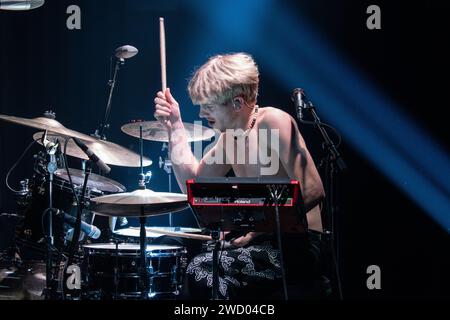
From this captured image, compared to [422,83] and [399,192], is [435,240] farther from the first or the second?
[422,83]

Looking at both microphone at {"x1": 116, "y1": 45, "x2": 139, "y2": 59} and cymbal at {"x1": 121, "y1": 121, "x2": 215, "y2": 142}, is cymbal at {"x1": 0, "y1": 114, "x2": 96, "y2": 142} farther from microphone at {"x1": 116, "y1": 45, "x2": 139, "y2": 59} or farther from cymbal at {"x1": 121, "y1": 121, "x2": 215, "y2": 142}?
microphone at {"x1": 116, "y1": 45, "x2": 139, "y2": 59}

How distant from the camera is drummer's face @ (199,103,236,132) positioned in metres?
2.58

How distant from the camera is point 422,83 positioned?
386 cm

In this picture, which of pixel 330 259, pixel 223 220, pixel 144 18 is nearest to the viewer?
pixel 223 220

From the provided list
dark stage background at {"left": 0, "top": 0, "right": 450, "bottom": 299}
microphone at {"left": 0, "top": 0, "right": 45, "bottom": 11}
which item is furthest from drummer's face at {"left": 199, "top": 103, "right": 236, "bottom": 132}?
dark stage background at {"left": 0, "top": 0, "right": 450, "bottom": 299}

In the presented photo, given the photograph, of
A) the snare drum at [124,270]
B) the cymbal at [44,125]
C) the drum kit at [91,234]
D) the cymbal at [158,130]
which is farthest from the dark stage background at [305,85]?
the cymbal at [44,125]

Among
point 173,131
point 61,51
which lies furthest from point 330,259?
point 61,51

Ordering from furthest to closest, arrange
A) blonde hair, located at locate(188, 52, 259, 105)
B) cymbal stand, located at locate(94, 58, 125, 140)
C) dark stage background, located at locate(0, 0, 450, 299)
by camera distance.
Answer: dark stage background, located at locate(0, 0, 450, 299)
cymbal stand, located at locate(94, 58, 125, 140)
blonde hair, located at locate(188, 52, 259, 105)

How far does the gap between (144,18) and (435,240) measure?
264cm

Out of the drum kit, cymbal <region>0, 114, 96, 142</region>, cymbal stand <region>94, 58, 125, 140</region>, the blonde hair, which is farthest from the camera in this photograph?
cymbal stand <region>94, 58, 125, 140</region>

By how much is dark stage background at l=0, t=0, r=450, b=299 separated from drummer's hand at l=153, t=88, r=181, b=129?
1569 millimetres

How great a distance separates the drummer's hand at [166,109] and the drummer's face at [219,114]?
0.14 metres

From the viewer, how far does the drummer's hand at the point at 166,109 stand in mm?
2516

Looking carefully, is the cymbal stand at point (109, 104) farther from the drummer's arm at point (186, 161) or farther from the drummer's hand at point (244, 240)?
the drummer's hand at point (244, 240)
